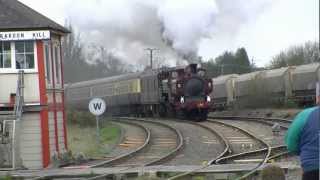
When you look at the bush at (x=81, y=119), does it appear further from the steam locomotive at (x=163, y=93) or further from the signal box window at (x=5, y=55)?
the signal box window at (x=5, y=55)

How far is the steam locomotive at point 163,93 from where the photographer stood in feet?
120

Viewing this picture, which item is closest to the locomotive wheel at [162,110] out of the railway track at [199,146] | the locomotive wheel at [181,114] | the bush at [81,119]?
the locomotive wheel at [181,114]

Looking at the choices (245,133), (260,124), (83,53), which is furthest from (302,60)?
(245,133)

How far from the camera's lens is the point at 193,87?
36.8 m

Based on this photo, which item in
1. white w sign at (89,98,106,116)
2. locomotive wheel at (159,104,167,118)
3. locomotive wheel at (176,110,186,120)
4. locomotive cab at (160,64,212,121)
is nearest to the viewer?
white w sign at (89,98,106,116)

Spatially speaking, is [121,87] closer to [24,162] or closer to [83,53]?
[24,162]

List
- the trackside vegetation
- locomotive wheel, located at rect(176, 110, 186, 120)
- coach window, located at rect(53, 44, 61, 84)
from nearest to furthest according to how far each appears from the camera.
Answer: coach window, located at rect(53, 44, 61, 84), the trackside vegetation, locomotive wheel, located at rect(176, 110, 186, 120)

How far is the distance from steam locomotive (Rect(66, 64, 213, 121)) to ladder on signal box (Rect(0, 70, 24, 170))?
17881 millimetres

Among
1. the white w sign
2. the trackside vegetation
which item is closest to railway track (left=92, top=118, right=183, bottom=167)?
the trackside vegetation

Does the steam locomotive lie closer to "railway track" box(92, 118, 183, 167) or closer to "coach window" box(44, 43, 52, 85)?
"railway track" box(92, 118, 183, 167)

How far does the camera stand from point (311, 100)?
140ft

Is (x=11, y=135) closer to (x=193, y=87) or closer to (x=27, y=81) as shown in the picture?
(x=27, y=81)

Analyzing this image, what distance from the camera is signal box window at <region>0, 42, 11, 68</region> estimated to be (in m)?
19.9

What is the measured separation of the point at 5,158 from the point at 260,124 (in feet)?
51.9
